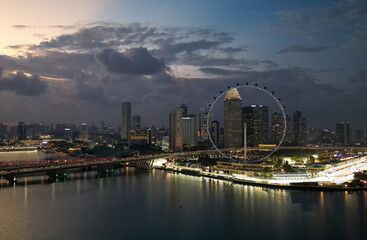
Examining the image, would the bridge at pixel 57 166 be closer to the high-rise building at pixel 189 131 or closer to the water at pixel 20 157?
the water at pixel 20 157

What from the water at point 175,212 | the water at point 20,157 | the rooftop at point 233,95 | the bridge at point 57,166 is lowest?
the water at point 175,212

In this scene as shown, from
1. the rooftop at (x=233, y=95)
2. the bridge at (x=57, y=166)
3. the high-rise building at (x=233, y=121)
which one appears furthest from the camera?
the high-rise building at (x=233, y=121)

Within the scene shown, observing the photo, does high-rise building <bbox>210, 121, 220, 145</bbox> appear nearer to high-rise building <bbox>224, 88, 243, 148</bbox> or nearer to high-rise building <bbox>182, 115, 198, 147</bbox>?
high-rise building <bbox>182, 115, 198, 147</bbox>

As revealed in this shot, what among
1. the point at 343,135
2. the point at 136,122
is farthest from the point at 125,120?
the point at 343,135

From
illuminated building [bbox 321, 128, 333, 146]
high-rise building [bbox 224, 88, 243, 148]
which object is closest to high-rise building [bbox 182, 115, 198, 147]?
high-rise building [bbox 224, 88, 243, 148]

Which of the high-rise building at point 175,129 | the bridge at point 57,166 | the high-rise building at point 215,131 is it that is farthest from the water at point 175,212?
the high-rise building at point 215,131

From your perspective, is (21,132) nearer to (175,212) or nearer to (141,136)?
(141,136)

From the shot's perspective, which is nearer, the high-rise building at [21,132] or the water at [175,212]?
the water at [175,212]
